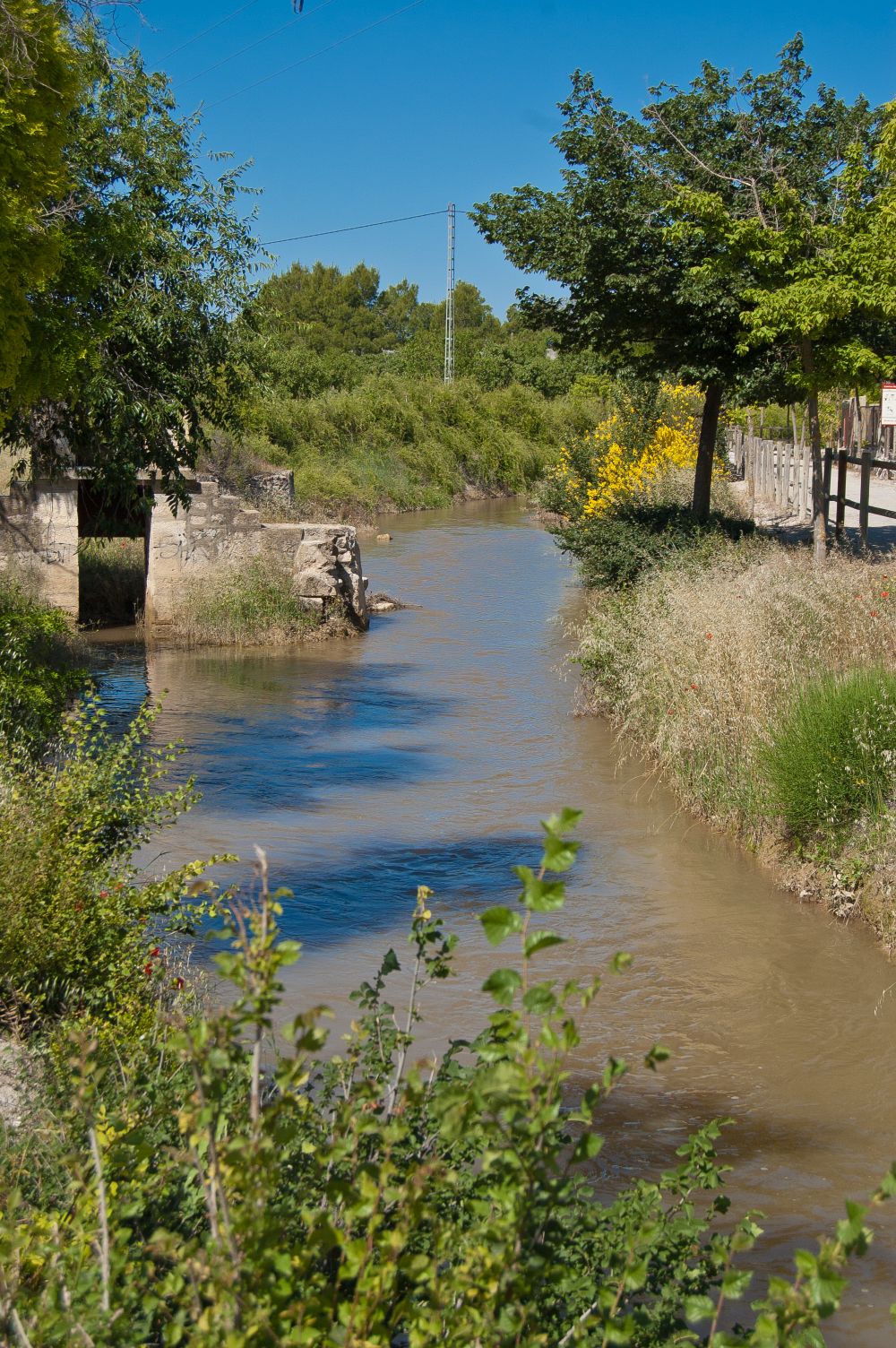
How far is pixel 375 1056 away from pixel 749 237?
12143mm

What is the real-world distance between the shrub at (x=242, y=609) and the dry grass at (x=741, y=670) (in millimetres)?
4950

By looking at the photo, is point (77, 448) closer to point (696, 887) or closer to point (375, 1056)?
point (696, 887)

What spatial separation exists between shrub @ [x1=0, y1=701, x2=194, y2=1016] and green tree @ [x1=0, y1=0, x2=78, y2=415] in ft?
10.5

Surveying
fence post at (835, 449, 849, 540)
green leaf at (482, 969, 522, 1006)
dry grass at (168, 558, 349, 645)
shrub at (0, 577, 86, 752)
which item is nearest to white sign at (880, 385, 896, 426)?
fence post at (835, 449, 849, 540)

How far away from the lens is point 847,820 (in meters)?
7.74

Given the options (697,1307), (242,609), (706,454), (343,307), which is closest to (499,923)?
(697,1307)

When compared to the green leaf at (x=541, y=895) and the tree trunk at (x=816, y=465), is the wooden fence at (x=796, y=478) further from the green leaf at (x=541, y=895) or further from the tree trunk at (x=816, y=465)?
the green leaf at (x=541, y=895)

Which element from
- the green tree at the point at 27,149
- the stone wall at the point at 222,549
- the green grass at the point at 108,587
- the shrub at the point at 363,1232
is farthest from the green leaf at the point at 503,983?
the green grass at the point at 108,587

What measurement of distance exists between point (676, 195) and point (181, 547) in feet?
22.9

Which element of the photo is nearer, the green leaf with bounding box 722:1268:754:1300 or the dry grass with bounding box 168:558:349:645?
the green leaf with bounding box 722:1268:754:1300

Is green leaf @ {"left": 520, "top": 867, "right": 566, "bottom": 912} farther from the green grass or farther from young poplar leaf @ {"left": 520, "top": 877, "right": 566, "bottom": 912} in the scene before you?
the green grass

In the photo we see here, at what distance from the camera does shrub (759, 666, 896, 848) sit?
7652mm

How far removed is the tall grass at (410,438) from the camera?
33500 millimetres

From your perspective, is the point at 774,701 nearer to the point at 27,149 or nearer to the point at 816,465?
the point at 27,149
